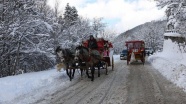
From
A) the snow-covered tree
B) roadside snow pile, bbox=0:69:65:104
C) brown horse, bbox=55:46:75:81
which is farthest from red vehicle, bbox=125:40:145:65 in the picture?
roadside snow pile, bbox=0:69:65:104

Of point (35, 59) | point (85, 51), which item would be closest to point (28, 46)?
point (35, 59)

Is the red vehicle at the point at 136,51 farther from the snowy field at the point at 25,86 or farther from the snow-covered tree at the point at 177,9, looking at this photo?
the snowy field at the point at 25,86

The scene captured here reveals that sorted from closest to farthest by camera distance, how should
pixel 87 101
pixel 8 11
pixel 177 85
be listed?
pixel 87 101 → pixel 177 85 → pixel 8 11

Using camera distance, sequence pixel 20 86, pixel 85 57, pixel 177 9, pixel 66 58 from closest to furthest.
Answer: pixel 20 86 → pixel 85 57 → pixel 66 58 → pixel 177 9

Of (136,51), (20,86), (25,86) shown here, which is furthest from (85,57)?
(136,51)

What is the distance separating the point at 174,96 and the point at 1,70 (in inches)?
565

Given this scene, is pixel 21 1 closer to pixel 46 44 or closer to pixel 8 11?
pixel 8 11

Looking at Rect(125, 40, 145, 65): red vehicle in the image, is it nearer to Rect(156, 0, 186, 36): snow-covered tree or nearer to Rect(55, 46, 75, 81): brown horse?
Rect(156, 0, 186, 36): snow-covered tree

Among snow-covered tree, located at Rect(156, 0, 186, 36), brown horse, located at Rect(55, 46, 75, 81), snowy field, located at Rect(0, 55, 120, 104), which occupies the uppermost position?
snow-covered tree, located at Rect(156, 0, 186, 36)

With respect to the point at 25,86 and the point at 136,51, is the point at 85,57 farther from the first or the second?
the point at 136,51

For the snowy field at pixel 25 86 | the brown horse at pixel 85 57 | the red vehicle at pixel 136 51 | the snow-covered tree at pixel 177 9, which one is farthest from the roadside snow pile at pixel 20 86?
the red vehicle at pixel 136 51

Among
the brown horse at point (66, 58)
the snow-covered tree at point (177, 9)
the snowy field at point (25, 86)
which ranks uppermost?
the snow-covered tree at point (177, 9)

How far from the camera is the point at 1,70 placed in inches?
836

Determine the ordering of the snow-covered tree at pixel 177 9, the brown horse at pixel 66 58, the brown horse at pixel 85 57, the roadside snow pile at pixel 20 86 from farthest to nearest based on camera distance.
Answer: the snow-covered tree at pixel 177 9 < the brown horse at pixel 66 58 < the brown horse at pixel 85 57 < the roadside snow pile at pixel 20 86
